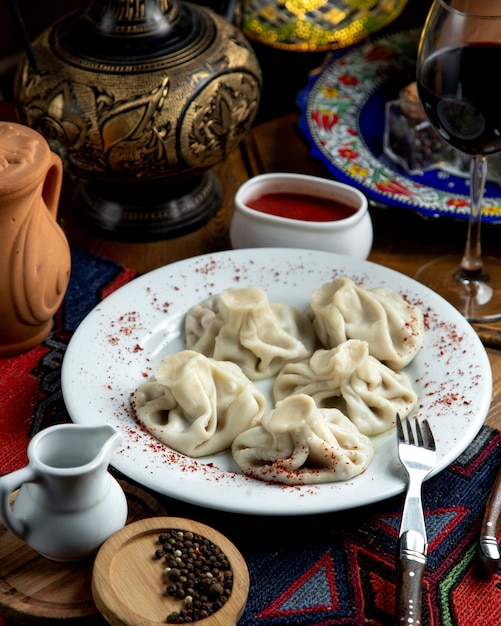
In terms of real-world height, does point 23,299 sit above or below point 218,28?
below

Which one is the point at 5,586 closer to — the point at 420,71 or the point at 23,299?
the point at 23,299

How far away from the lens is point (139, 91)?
165 centimetres

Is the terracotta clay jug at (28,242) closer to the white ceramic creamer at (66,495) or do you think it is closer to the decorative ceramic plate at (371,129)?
the white ceramic creamer at (66,495)

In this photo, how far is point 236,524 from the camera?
1.25 m

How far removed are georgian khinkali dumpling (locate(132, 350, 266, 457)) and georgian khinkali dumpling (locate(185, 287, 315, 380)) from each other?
84 millimetres

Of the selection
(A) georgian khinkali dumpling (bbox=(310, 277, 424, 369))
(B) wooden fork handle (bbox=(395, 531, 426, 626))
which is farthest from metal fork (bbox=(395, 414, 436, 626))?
(A) georgian khinkali dumpling (bbox=(310, 277, 424, 369))

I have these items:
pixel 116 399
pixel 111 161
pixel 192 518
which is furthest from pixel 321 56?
pixel 192 518

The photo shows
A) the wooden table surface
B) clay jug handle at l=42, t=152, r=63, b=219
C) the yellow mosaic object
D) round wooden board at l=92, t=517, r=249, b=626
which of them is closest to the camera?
round wooden board at l=92, t=517, r=249, b=626

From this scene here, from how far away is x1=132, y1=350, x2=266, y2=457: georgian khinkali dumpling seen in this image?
132 cm

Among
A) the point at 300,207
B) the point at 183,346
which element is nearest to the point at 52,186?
the point at 183,346

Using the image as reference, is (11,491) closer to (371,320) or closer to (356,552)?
(356,552)

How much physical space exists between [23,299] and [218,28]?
0.68 metres

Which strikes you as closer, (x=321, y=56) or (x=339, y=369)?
(x=339, y=369)

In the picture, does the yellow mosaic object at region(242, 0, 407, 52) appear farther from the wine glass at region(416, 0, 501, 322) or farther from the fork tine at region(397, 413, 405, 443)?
the fork tine at region(397, 413, 405, 443)
